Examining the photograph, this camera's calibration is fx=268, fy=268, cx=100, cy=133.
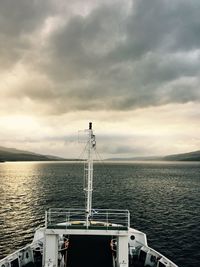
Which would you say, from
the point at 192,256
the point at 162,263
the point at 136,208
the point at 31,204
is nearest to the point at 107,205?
the point at 136,208

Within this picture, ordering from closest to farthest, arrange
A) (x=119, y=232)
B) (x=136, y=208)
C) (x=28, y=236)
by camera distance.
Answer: (x=119, y=232) → (x=28, y=236) → (x=136, y=208)

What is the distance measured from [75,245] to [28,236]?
24630mm

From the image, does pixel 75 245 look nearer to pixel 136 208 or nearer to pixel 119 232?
pixel 119 232

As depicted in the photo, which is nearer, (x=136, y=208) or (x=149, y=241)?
(x=149, y=241)

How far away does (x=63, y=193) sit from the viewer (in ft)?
313

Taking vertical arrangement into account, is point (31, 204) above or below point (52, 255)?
below

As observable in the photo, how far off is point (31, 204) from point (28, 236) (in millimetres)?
30498

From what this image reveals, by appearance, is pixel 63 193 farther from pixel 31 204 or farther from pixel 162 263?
pixel 162 263

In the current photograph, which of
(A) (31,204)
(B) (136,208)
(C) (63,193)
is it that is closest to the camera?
(B) (136,208)

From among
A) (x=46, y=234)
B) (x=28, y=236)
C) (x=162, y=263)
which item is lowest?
(x=28, y=236)

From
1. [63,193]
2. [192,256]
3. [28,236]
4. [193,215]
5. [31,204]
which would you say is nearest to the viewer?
[192,256]

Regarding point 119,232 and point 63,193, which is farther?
point 63,193

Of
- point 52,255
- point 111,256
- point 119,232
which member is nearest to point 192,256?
point 111,256

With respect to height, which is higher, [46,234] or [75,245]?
[46,234]
